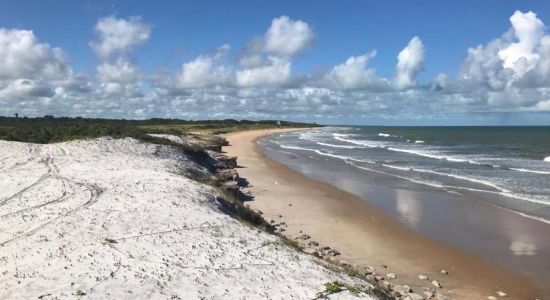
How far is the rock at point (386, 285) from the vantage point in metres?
11.3

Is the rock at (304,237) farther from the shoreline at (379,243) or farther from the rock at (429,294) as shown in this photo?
the rock at (429,294)

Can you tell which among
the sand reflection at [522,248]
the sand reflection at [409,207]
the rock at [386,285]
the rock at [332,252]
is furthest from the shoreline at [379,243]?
the sand reflection at [522,248]

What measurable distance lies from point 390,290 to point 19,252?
834 cm

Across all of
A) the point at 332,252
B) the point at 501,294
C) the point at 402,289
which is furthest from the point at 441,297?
the point at 332,252

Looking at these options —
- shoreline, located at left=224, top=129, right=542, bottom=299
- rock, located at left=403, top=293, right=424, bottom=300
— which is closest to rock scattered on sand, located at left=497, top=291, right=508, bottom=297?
shoreline, located at left=224, top=129, right=542, bottom=299

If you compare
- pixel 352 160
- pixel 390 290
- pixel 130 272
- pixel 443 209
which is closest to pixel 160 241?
pixel 130 272

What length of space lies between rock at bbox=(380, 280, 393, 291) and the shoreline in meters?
0.38

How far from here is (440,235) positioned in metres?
17.0

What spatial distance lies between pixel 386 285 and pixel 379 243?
428cm

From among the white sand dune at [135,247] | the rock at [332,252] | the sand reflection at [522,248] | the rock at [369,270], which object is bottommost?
the sand reflection at [522,248]

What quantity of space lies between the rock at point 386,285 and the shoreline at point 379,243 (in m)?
0.38

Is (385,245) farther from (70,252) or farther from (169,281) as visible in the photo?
(70,252)

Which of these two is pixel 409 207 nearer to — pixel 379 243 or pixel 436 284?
pixel 379 243

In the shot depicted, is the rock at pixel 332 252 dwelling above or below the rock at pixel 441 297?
above
